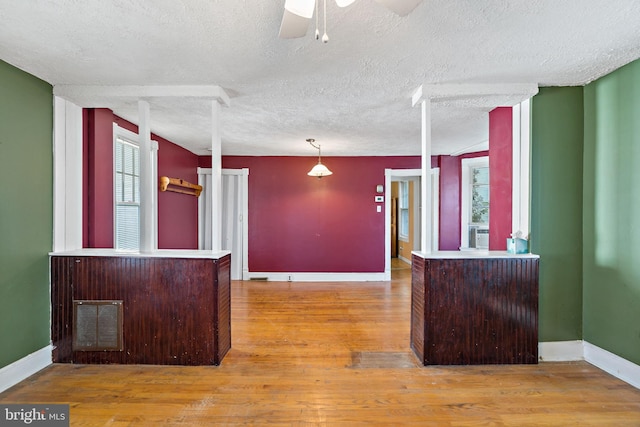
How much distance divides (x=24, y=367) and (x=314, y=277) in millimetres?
4067

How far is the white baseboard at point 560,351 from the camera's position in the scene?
2699 mm

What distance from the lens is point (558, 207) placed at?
273 cm

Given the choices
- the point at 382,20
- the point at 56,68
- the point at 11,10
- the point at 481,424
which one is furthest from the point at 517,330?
the point at 56,68

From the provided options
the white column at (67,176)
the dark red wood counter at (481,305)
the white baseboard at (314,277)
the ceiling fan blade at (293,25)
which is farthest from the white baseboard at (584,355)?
the white column at (67,176)

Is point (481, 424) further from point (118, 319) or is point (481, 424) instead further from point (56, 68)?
point (56, 68)

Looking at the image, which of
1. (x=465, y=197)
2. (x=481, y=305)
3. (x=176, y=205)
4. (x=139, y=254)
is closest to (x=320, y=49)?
(x=139, y=254)

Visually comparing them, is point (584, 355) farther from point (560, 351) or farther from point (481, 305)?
point (481, 305)

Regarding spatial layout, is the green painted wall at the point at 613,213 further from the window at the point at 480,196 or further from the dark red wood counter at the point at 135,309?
the dark red wood counter at the point at 135,309

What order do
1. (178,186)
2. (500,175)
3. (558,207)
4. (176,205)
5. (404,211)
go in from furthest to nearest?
(404,211) → (176,205) → (178,186) → (500,175) → (558,207)

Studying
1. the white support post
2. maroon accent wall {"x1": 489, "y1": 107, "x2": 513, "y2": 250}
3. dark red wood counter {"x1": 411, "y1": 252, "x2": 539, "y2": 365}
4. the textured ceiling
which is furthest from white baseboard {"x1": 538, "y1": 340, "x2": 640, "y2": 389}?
the textured ceiling

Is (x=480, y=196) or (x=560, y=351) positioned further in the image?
(x=480, y=196)
